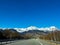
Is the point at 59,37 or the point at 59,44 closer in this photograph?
the point at 59,44

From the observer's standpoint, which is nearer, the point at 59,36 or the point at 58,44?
the point at 58,44

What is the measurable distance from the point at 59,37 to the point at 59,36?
206cm

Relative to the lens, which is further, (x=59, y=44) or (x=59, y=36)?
(x=59, y=36)

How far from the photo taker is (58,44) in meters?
42.3

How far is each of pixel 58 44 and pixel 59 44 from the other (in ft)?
1.01

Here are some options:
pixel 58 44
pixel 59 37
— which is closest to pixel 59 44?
pixel 58 44

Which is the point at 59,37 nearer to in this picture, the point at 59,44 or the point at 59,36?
the point at 59,36

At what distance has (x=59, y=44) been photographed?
4209 centimetres

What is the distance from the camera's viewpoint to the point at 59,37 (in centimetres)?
8706

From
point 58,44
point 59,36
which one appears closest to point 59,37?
point 59,36

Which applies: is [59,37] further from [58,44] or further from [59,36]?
[58,44]

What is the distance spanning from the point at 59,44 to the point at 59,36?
47728 millimetres

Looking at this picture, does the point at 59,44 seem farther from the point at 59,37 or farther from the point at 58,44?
the point at 59,37
